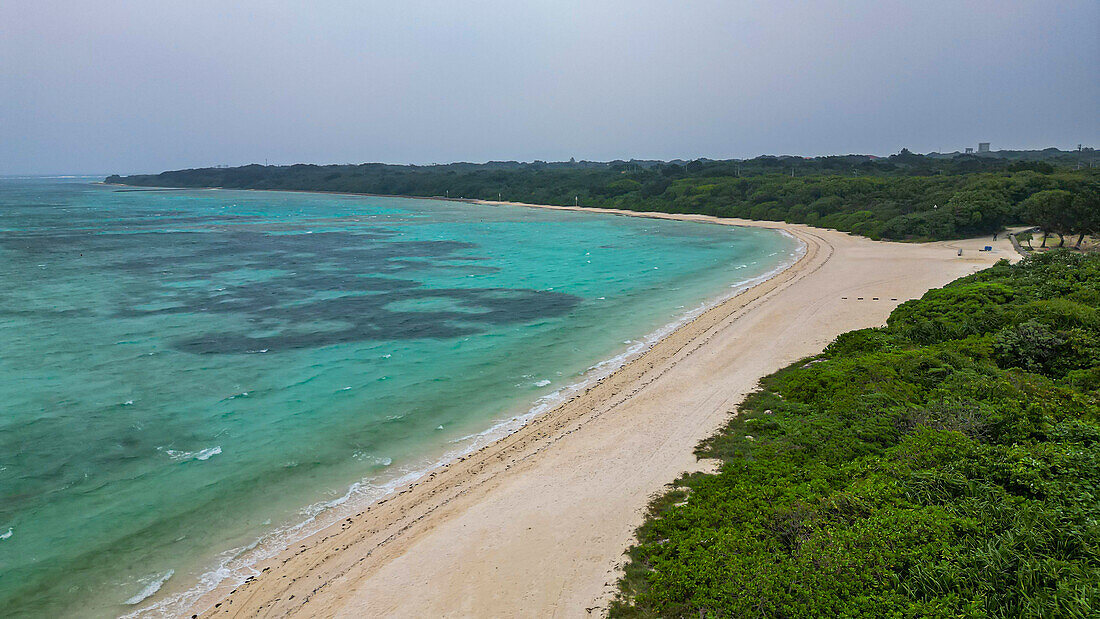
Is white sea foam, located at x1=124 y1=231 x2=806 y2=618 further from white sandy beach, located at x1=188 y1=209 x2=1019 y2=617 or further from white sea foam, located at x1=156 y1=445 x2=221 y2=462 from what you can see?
white sandy beach, located at x1=188 y1=209 x2=1019 y2=617

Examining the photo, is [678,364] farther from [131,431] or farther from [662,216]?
[662,216]

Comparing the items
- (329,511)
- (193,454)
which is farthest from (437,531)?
(193,454)

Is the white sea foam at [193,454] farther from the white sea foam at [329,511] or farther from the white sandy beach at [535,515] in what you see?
the white sandy beach at [535,515]

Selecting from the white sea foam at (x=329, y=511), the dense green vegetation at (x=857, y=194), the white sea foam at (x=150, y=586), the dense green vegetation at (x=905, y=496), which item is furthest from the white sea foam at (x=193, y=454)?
the dense green vegetation at (x=857, y=194)

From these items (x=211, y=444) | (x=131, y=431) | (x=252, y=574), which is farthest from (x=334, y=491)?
(x=131, y=431)

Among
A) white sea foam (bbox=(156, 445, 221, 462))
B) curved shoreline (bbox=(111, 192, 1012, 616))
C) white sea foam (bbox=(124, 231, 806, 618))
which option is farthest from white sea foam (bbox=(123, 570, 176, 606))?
white sea foam (bbox=(156, 445, 221, 462))

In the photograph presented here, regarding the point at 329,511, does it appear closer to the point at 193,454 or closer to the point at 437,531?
the point at 437,531
